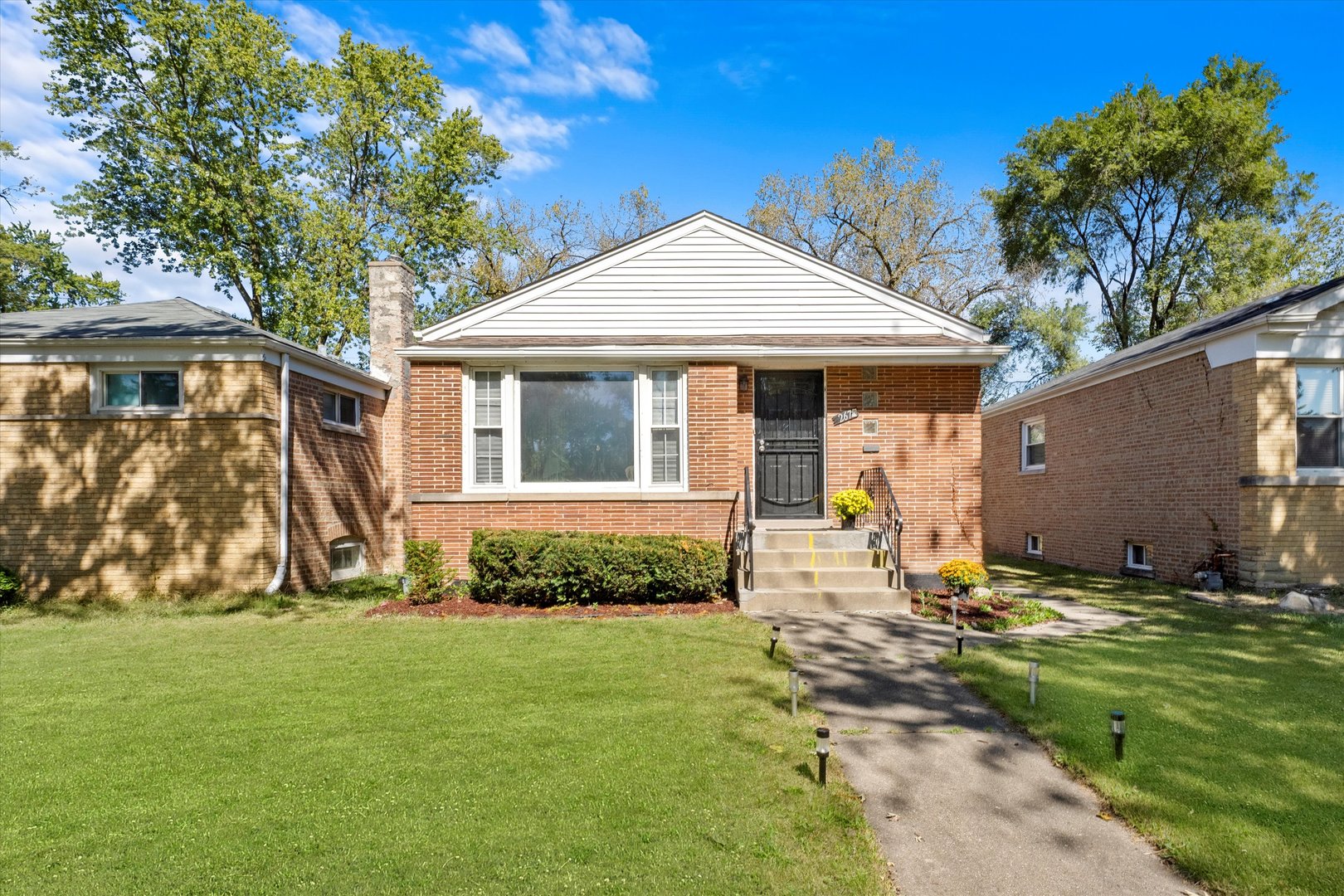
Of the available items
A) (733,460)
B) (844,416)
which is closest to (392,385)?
(733,460)

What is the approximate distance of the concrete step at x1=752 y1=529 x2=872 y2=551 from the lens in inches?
376

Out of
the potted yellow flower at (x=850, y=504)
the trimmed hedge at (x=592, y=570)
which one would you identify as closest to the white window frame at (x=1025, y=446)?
the potted yellow flower at (x=850, y=504)

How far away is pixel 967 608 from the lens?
8797 millimetres

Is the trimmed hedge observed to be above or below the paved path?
above

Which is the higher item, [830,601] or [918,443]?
[918,443]

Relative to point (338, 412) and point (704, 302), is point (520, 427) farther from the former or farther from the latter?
point (338, 412)

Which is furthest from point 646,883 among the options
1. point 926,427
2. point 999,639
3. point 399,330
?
point 399,330

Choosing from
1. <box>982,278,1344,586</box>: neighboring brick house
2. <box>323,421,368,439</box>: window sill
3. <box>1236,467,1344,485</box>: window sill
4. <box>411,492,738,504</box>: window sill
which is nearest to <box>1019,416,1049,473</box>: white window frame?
<box>982,278,1344,586</box>: neighboring brick house

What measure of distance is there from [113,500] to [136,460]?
672mm

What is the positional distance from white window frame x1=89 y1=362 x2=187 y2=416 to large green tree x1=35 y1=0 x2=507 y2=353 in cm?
1160

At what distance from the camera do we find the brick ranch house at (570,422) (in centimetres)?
1011

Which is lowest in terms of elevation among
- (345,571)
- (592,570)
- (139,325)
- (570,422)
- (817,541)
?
(345,571)

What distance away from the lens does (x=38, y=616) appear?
9.40m

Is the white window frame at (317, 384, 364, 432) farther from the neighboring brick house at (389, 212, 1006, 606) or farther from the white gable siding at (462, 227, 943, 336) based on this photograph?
the white gable siding at (462, 227, 943, 336)
